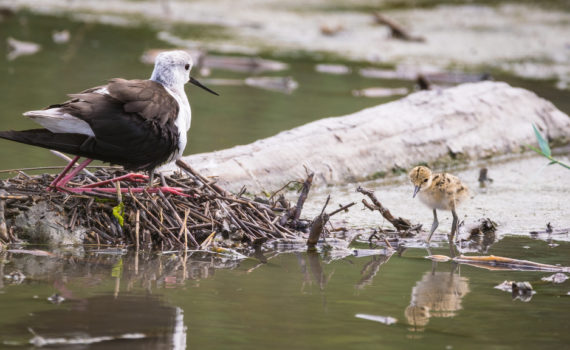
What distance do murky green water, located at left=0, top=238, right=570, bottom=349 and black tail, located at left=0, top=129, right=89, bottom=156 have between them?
2.19 ft

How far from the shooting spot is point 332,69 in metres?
15.3

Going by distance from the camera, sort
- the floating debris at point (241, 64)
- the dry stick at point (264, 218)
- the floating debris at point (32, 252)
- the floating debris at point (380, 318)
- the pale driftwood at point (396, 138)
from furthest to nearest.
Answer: the floating debris at point (241, 64) < the pale driftwood at point (396, 138) < the dry stick at point (264, 218) < the floating debris at point (32, 252) < the floating debris at point (380, 318)

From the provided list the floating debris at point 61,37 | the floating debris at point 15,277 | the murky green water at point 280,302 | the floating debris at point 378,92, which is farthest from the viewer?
the floating debris at point 61,37

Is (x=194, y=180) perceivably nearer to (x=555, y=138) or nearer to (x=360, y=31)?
(x=555, y=138)

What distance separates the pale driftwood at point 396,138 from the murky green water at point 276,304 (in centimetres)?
200

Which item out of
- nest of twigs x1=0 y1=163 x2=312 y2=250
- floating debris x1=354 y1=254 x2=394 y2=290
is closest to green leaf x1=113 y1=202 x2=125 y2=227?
nest of twigs x1=0 y1=163 x2=312 y2=250

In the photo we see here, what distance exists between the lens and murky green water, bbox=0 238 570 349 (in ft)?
15.6

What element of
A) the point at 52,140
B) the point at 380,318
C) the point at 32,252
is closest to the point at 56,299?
the point at 32,252

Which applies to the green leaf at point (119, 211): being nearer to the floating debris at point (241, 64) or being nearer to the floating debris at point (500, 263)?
the floating debris at point (500, 263)

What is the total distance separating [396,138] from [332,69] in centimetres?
556

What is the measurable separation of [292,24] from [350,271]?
43.5ft

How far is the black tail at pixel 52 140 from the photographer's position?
19.7 ft

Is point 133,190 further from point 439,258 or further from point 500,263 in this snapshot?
point 500,263

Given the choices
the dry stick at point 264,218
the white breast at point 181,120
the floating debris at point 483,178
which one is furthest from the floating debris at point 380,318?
the floating debris at point 483,178
